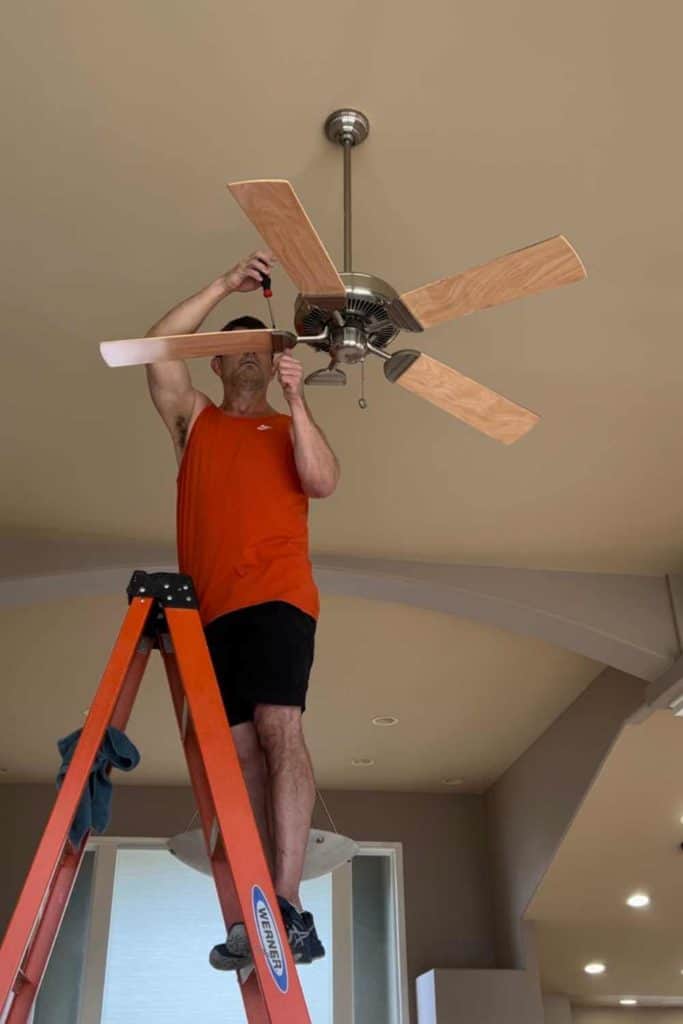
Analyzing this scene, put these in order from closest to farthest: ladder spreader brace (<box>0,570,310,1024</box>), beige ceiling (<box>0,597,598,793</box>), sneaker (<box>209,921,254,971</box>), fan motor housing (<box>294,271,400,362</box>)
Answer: ladder spreader brace (<box>0,570,310,1024</box>), sneaker (<box>209,921,254,971</box>), fan motor housing (<box>294,271,400,362</box>), beige ceiling (<box>0,597,598,793</box>)

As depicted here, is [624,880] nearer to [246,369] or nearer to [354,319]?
[246,369]

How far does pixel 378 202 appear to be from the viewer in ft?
9.02

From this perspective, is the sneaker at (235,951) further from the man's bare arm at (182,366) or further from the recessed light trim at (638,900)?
the recessed light trim at (638,900)

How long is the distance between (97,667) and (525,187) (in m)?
3.86

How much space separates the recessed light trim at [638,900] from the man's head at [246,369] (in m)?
5.42

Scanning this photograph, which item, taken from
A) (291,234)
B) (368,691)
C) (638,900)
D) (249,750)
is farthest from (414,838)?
(291,234)

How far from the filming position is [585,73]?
239 cm

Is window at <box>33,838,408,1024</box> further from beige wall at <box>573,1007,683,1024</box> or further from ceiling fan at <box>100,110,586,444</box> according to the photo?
ceiling fan at <box>100,110,586,444</box>

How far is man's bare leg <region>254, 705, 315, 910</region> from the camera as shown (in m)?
1.83

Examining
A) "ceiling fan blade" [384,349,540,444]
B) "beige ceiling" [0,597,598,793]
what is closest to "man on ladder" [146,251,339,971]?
"ceiling fan blade" [384,349,540,444]

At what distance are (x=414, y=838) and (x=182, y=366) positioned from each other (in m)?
5.87

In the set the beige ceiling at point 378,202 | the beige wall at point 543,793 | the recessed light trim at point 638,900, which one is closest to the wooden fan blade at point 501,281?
the beige ceiling at point 378,202

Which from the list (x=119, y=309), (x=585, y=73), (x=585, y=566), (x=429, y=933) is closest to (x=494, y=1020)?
(x=429, y=933)

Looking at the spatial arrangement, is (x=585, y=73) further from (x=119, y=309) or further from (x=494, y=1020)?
(x=494, y=1020)
